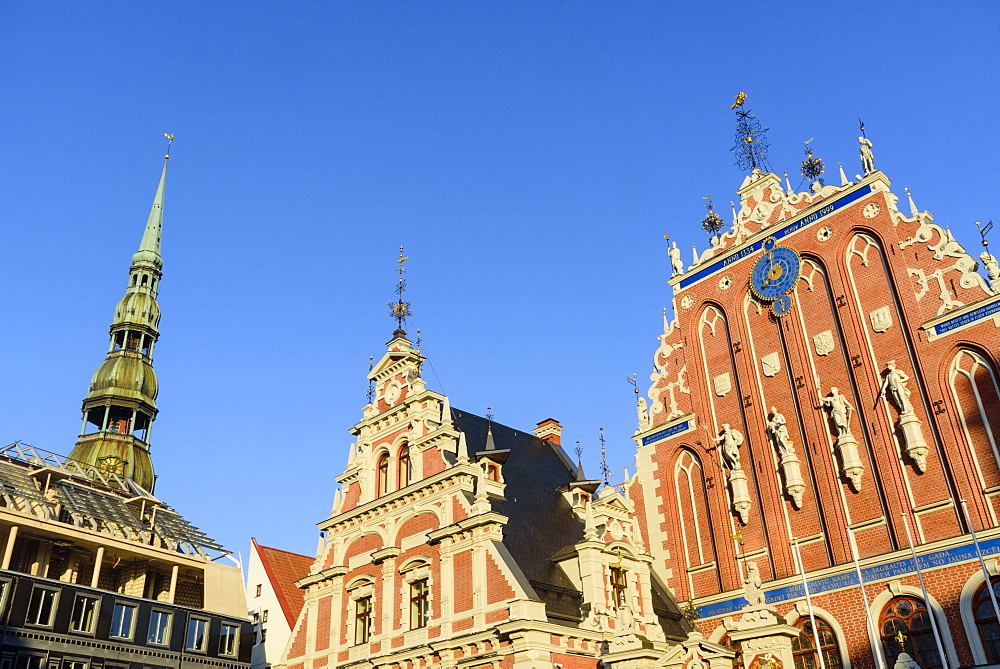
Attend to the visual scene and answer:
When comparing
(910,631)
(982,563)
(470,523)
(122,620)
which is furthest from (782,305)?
(122,620)

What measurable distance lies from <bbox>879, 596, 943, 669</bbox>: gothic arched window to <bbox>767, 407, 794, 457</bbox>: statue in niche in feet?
17.4

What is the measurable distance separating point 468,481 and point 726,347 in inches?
401

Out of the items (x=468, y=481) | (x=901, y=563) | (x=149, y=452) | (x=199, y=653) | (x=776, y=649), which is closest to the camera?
(x=776, y=649)

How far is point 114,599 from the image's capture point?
34781 millimetres

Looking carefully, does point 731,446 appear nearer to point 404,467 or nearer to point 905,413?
point 905,413

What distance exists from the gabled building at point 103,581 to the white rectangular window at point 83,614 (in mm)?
41

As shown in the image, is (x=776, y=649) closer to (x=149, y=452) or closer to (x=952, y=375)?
(x=952, y=375)

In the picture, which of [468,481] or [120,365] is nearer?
[468,481]

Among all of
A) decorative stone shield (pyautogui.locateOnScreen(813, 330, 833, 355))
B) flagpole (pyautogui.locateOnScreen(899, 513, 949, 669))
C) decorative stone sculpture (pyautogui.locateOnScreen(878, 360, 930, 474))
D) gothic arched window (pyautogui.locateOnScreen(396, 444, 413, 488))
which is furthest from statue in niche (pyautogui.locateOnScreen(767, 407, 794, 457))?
gothic arched window (pyautogui.locateOnScreen(396, 444, 413, 488))

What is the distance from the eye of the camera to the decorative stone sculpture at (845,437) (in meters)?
24.1

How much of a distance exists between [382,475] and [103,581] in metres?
18.2

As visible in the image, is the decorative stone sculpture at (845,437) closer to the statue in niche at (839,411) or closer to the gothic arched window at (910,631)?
the statue in niche at (839,411)

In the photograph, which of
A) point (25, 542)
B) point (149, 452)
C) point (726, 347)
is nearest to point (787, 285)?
point (726, 347)

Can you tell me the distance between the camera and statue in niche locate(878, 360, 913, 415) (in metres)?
23.6
